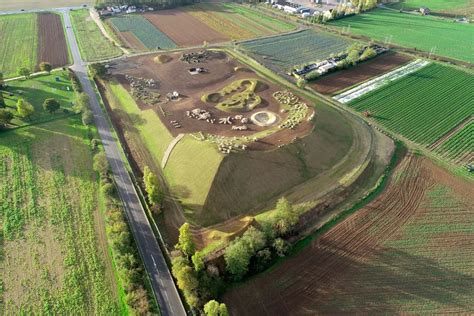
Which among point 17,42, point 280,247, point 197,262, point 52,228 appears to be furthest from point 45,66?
point 280,247

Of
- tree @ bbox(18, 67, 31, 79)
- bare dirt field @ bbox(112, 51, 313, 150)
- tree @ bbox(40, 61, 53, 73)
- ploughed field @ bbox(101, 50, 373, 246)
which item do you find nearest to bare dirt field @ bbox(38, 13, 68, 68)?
tree @ bbox(40, 61, 53, 73)

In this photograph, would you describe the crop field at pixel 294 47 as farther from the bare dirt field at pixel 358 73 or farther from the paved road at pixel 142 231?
the paved road at pixel 142 231

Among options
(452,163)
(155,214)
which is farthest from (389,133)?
(155,214)

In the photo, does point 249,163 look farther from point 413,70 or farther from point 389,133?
point 413,70

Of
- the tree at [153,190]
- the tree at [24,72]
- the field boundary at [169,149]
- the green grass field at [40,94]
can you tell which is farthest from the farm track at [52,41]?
the tree at [153,190]

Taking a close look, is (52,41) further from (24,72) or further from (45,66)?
(24,72)

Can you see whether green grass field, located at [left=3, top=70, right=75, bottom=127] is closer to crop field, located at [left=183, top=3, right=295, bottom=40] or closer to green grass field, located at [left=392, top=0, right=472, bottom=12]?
crop field, located at [left=183, top=3, right=295, bottom=40]
